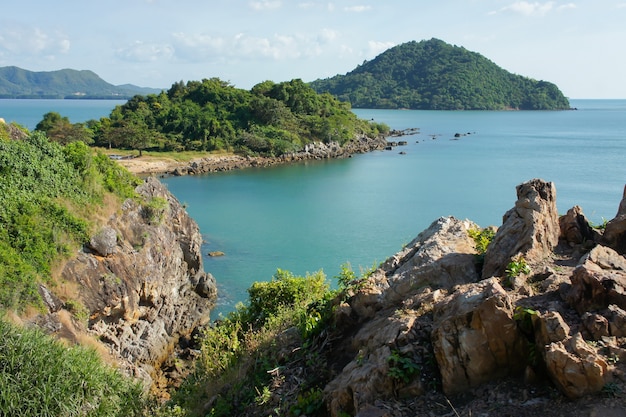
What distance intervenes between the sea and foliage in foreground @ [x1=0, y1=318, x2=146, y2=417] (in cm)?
1019

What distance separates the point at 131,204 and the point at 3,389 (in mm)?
11625

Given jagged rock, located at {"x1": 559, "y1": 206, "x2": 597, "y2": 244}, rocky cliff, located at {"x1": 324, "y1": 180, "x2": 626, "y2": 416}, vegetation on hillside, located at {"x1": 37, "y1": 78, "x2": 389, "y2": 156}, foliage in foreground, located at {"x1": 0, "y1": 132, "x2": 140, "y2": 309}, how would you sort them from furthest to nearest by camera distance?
vegetation on hillside, located at {"x1": 37, "y1": 78, "x2": 389, "y2": 156}
foliage in foreground, located at {"x1": 0, "y1": 132, "x2": 140, "y2": 309}
jagged rock, located at {"x1": 559, "y1": 206, "x2": 597, "y2": 244}
rocky cliff, located at {"x1": 324, "y1": 180, "x2": 626, "y2": 416}

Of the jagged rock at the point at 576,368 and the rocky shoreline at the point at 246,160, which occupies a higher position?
the jagged rock at the point at 576,368

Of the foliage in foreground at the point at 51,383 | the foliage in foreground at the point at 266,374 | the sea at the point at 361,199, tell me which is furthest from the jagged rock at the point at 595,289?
the sea at the point at 361,199

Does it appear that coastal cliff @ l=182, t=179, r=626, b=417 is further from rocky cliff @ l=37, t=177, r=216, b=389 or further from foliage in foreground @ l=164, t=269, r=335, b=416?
rocky cliff @ l=37, t=177, r=216, b=389

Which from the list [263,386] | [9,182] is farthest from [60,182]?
[263,386]

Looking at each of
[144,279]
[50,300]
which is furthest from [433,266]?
[144,279]

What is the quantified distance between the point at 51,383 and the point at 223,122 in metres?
67.6

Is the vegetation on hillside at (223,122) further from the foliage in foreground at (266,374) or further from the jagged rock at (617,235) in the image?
the jagged rock at (617,235)

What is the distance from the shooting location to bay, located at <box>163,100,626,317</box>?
1187 inches

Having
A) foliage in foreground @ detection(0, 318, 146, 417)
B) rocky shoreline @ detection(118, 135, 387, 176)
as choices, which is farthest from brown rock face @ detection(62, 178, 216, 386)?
rocky shoreline @ detection(118, 135, 387, 176)

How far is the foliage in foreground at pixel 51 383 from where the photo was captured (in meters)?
8.54

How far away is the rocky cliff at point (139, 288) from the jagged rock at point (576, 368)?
13.3m

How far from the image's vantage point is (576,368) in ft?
16.4
